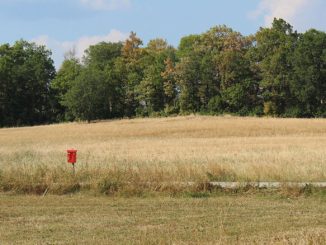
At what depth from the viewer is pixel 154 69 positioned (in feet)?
313

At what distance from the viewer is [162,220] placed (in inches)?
395

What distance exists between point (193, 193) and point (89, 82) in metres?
78.5

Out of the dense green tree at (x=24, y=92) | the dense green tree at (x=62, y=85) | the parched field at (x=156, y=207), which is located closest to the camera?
the parched field at (x=156, y=207)

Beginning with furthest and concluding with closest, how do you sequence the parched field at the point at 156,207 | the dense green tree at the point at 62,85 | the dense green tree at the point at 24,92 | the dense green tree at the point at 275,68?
the dense green tree at the point at 62,85 < the dense green tree at the point at 24,92 < the dense green tree at the point at 275,68 < the parched field at the point at 156,207

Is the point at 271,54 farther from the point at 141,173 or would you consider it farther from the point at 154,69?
the point at 141,173

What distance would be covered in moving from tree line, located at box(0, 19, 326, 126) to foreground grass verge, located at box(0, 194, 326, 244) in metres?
72.5

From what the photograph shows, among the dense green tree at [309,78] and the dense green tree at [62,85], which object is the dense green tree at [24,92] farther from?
the dense green tree at [309,78]

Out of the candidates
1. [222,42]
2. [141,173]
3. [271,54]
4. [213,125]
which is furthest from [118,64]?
[141,173]

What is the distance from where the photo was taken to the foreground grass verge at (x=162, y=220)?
8.23 metres

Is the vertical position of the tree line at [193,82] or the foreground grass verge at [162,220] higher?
the tree line at [193,82]

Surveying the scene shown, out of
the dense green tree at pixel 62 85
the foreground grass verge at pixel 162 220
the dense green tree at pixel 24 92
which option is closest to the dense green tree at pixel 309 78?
the dense green tree at pixel 62 85

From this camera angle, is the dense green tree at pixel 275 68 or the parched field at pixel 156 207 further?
the dense green tree at pixel 275 68

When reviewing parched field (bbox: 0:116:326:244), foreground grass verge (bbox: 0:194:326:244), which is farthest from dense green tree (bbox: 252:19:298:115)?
foreground grass verge (bbox: 0:194:326:244)

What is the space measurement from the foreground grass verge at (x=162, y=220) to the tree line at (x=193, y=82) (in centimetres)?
7249
